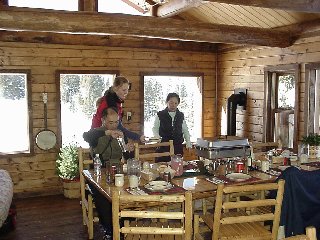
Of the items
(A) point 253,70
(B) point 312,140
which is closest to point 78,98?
(A) point 253,70

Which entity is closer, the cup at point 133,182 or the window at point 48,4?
the cup at point 133,182

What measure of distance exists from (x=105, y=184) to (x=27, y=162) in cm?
312

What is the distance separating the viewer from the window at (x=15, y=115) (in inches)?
231

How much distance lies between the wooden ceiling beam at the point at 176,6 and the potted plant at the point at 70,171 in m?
2.54

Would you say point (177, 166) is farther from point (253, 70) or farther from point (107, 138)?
point (253, 70)

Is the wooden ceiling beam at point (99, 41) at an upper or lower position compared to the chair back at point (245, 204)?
upper

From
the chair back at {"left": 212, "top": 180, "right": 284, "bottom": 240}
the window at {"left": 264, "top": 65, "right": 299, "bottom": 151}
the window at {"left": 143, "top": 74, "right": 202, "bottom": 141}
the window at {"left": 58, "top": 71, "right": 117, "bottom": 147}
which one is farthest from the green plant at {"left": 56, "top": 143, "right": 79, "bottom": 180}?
the chair back at {"left": 212, "top": 180, "right": 284, "bottom": 240}

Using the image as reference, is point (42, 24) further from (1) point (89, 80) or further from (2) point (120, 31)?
(1) point (89, 80)

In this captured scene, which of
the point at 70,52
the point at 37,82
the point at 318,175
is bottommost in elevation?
the point at 318,175

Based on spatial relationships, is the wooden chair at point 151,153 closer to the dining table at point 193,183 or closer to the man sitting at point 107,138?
the man sitting at point 107,138

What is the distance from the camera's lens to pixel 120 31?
4.48 m

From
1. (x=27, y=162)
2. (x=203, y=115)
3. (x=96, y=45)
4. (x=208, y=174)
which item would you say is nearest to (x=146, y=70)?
(x=96, y=45)

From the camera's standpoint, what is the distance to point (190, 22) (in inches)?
192

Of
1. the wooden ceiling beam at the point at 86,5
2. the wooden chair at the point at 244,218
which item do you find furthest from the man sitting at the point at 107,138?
the wooden ceiling beam at the point at 86,5
